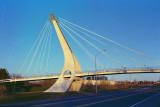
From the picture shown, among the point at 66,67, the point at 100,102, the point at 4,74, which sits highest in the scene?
the point at 66,67

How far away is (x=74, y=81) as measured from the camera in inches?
2136

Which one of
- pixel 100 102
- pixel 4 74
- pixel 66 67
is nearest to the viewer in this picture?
pixel 100 102

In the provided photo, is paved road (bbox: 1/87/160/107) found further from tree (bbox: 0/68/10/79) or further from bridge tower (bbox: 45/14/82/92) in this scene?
tree (bbox: 0/68/10/79)

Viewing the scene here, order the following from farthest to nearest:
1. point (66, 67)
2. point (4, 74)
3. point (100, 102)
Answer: point (4, 74) < point (66, 67) < point (100, 102)

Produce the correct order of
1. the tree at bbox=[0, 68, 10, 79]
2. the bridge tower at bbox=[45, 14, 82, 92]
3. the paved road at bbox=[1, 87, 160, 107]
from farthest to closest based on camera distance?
1. the tree at bbox=[0, 68, 10, 79]
2. the bridge tower at bbox=[45, 14, 82, 92]
3. the paved road at bbox=[1, 87, 160, 107]

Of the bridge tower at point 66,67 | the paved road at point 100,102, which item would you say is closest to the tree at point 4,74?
the bridge tower at point 66,67

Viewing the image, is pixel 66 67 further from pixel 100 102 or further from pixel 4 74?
pixel 4 74

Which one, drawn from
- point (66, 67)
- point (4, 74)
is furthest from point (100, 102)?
point (4, 74)

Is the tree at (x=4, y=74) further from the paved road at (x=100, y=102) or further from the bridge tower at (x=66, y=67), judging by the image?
the paved road at (x=100, y=102)

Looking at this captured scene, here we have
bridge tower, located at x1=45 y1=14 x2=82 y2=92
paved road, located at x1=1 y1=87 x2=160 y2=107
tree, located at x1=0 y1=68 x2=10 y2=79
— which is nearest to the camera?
paved road, located at x1=1 y1=87 x2=160 y2=107

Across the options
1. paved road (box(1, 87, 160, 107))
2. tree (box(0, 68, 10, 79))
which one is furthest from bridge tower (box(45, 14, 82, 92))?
tree (box(0, 68, 10, 79))

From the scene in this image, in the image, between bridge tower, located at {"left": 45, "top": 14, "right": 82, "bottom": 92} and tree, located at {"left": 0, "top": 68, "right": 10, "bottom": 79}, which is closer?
bridge tower, located at {"left": 45, "top": 14, "right": 82, "bottom": 92}

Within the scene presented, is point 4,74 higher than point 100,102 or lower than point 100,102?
higher

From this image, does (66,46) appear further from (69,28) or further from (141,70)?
(141,70)
